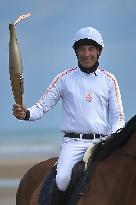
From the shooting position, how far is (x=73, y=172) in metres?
8.68

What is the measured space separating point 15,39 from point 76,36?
0.79m

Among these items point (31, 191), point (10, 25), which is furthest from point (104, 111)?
point (31, 191)

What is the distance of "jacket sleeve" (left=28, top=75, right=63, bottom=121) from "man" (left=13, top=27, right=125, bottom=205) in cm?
8

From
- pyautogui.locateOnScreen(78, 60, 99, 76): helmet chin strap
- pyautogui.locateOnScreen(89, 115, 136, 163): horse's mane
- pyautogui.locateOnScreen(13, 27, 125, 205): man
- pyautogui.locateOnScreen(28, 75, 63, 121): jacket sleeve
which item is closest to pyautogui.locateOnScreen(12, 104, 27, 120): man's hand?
pyautogui.locateOnScreen(13, 27, 125, 205): man

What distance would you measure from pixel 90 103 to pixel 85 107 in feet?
0.26

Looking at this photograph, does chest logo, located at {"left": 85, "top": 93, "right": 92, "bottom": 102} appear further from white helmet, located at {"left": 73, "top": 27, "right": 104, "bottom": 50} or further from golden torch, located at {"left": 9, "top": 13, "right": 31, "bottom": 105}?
golden torch, located at {"left": 9, "top": 13, "right": 31, "bottom": 105}

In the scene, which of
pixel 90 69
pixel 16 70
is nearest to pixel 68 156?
pixel 90 69

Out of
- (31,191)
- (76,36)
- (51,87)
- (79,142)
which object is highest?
(76,36)

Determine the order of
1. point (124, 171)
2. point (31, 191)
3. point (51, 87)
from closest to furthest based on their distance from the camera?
point (124, 171) → point (51, 87) → point (31, 191)

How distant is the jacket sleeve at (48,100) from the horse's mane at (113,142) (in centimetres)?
97

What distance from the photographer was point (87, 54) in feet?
29.3

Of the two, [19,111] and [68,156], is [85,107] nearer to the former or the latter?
[68,156]

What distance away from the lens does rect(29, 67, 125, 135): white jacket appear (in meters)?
8.90

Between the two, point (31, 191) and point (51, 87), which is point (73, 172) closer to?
point (51, 87)
